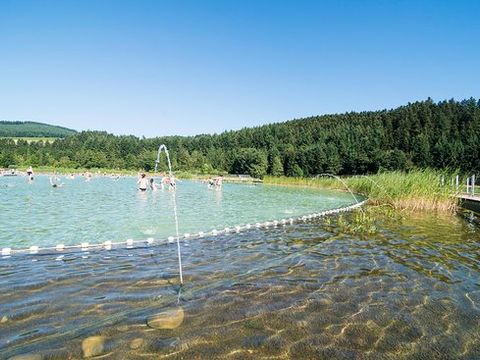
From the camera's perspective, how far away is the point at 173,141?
542 feet

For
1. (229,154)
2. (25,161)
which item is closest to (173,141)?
(229,154)

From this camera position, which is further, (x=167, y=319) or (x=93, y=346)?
(x=167, y=319)

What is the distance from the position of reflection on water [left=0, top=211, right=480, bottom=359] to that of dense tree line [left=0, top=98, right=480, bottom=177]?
259ft

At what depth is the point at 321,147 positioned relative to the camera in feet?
350

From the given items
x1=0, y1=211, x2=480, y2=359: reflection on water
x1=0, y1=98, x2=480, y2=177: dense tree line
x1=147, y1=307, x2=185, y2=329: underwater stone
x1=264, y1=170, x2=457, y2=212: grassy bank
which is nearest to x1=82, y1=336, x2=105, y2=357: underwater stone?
x1=0, y1=211, x2=480, y2=359: reflection on water

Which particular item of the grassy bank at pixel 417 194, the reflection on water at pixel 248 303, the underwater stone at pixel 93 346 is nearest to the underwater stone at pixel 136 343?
the reflection on water at pixel 248 303

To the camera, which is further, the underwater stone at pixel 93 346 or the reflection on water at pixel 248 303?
the reflection on water at pixel 248 303

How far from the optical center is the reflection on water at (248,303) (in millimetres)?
4547

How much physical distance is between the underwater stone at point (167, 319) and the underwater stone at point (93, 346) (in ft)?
2.19

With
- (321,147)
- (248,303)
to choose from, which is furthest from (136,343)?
(321,147)

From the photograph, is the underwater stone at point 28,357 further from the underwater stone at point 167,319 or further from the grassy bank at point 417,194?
the grassy bank at point 417,194

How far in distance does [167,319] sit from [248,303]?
1.30 metres

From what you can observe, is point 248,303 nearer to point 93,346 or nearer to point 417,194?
point 93,346

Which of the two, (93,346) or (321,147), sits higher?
(321,147)
